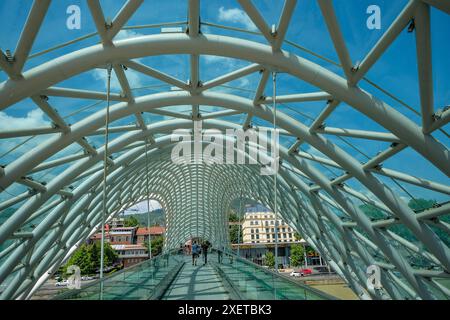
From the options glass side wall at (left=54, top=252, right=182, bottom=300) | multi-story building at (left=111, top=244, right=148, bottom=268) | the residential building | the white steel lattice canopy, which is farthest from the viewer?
the residential building

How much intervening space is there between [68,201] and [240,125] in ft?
39.7

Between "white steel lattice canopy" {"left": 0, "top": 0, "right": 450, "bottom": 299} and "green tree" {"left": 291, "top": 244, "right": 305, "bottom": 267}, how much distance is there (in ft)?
225

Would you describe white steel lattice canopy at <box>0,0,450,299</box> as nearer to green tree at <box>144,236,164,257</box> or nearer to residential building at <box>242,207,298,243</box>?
residential building at <box>242,207,298,243</box>

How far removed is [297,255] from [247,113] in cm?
8213

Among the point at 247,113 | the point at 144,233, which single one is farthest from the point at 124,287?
the point at 144,233

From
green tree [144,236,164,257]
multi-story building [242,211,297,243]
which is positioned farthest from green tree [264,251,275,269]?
green tree [144,236,164,257]

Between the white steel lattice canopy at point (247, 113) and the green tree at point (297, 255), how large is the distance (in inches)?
2703

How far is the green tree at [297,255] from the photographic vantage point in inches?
3615

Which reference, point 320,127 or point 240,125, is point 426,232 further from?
point 240,125

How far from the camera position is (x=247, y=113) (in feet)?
57.8

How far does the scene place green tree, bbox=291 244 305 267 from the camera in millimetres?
91812

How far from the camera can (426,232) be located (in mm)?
14164
